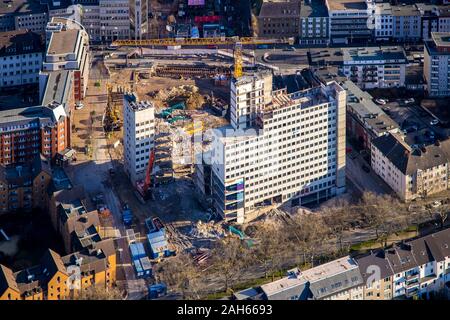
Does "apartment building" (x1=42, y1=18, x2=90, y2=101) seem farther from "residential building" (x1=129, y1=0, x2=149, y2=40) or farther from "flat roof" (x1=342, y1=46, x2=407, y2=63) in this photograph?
"flat roof" (x1=342, y1=46, x2=407, y2=63)

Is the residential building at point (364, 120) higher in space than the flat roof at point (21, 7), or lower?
lower

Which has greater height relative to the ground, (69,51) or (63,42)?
(63,42)

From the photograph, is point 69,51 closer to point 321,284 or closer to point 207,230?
point 207,230

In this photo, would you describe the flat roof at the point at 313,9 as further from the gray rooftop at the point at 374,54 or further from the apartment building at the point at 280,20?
the gray rooftop at the point at 374,54

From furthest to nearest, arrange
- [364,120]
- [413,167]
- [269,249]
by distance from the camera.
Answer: [364,120], [413,167], [269,249]

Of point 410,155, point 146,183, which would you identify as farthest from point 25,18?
point 410,155

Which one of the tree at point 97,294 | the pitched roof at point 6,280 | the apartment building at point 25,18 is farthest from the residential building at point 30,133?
the apartment building at point 25,18
